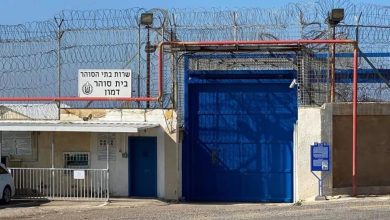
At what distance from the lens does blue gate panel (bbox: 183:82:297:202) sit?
21.9m

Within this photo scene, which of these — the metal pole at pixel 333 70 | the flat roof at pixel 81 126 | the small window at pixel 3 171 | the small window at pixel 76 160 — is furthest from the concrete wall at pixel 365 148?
the small window at pixel 3 171

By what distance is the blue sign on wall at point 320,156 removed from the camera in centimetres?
1966

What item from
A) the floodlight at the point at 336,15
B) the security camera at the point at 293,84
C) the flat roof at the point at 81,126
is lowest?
the flat roof at the point at 81,126

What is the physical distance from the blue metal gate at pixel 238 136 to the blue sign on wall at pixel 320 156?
2.14 m

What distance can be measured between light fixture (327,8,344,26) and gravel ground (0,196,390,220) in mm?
5370

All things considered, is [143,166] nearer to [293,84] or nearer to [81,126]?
[81,126]

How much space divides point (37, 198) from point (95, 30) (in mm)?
5611

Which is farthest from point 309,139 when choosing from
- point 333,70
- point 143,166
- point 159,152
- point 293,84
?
point 143,166

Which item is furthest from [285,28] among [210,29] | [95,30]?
[95,30]

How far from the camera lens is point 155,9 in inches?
838

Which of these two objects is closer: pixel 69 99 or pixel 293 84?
pixel 69 99

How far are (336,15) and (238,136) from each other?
5.02 meters

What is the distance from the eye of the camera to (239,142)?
869 inches

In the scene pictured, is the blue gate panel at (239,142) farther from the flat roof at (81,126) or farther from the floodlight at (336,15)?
the floodlight at (336,15)
